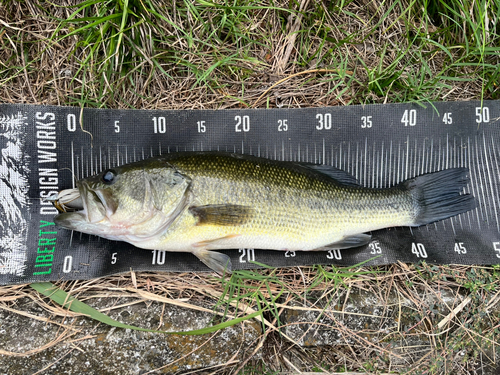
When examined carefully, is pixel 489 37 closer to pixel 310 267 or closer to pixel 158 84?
pixel 310 267

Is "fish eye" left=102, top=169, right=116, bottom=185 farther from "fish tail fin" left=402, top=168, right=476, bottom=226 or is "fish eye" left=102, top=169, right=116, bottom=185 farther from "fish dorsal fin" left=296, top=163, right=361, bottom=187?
"fish tail fin" left=402, top=168, right=476, bottom=226

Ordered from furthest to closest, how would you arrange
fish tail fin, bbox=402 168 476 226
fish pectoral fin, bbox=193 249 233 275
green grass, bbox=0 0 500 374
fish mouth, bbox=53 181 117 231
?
1. fish tail fin, bbox=402 168 476 226
2. green grass, bbox=0 0 500 374
3. fish pectoral fin, bbox=193 249 233 275
4. fish mouth, bbox=53 181 117 231

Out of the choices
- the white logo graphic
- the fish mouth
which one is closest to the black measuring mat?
the white logo graphic

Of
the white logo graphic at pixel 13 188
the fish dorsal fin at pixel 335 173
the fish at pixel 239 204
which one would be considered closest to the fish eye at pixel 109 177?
the fish at pixel 239 204

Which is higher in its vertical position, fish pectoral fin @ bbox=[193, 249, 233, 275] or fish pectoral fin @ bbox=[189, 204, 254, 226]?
fish pectoral fin @ bbox=[189, 204, 254, 226]

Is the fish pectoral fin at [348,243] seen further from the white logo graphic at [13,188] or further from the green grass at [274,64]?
the white logo graphic at [13,188]

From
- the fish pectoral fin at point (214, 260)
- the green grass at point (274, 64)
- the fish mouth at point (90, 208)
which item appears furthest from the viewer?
the green grass at point (274, 64)
